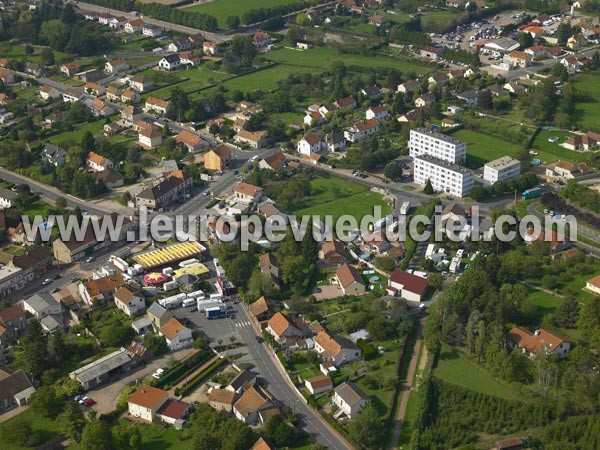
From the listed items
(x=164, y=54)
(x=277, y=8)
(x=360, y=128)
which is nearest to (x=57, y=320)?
(x=360, y=128)

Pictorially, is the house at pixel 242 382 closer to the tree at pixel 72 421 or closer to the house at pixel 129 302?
the tree at pixel 72 421

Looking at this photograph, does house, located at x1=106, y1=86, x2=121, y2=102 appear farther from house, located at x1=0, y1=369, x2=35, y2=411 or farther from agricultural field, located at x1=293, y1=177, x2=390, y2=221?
house, located at x1=0, y1=369, x2=35, y2=411

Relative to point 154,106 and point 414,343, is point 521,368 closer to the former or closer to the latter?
point 414,343

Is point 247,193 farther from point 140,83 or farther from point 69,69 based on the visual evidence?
point 69,69

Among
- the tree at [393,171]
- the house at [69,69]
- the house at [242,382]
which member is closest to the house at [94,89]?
the house at [69,69]

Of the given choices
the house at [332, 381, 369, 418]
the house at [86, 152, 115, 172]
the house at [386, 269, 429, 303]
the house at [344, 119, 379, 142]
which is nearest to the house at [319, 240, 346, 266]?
the house at [386, 269, 429, 303]

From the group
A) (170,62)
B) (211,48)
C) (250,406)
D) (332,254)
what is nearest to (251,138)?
(332,254)
